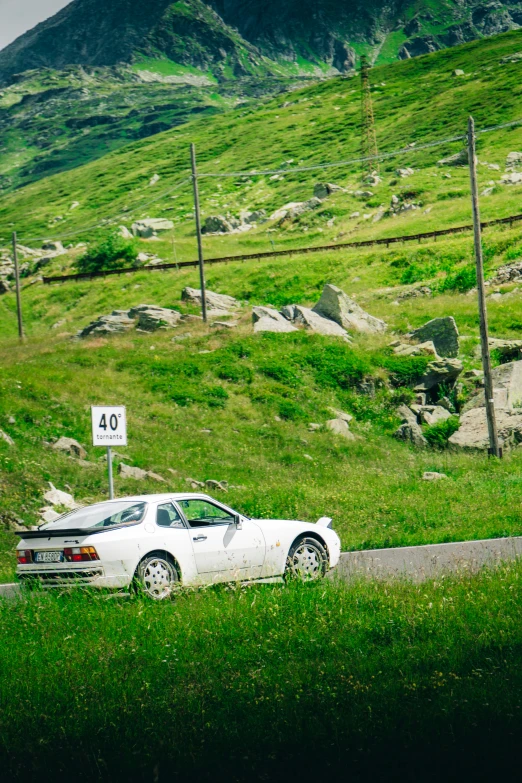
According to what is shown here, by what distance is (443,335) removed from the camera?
114 ft

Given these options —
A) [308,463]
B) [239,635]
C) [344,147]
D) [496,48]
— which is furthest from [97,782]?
[496,48]

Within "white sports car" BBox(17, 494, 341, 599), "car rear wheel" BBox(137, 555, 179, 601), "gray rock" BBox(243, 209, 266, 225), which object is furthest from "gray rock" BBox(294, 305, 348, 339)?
"gray rock" BBox(243, 209, 266, 225)

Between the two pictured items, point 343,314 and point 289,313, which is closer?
point 289,313

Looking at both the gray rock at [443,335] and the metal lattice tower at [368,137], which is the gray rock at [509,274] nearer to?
the gray rock at [443,335]

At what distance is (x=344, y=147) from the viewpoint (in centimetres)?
11100

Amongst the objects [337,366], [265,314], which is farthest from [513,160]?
[337,366]

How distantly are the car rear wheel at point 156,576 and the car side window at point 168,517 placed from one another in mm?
498

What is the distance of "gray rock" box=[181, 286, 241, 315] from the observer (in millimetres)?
45875

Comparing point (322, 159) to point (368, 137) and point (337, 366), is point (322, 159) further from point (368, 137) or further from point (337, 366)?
point (337, 366)

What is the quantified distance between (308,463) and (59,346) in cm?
1694

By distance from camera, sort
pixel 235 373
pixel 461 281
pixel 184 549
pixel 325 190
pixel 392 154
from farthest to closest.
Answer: pixel 325 190 < pixel 392 154 < pixel 461 281 < pixel 235 373 < pixel 184 549

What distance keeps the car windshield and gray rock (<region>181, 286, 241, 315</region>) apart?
3369cm

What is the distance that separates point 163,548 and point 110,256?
214 ft

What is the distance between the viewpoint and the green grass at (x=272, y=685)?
493cm
